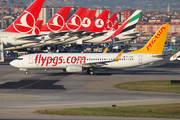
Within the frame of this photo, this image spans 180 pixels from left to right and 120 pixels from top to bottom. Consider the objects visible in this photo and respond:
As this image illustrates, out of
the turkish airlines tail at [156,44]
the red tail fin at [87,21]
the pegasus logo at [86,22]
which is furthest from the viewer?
the pegasus logo at [86,22]

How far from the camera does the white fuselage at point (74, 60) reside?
50.3 metres

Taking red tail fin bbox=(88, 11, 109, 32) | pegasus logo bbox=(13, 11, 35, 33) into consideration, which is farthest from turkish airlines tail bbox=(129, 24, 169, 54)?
red tail fin bbox=(88, 11, 109, 32)

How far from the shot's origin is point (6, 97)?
31.6 meters

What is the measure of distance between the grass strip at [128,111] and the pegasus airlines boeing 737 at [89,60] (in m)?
23.8

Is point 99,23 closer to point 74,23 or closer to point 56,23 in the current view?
point 74,23

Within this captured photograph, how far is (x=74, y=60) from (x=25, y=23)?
17728mm

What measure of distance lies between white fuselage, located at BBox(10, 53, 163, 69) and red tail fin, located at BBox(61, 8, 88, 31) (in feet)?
186

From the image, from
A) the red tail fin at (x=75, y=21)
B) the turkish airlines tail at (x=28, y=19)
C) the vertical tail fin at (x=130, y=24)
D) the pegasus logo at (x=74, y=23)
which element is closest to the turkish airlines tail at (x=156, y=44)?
the turkish airlines tail at (x=28, y=19)

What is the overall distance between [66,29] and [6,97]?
76674 mm

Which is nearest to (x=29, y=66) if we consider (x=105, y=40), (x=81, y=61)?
(x=81, y=61)

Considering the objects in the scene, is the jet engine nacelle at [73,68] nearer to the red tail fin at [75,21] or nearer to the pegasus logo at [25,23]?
the pegasus logo at [25,23]

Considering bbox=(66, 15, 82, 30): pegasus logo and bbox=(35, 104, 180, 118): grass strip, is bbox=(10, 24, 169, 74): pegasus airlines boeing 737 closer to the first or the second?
bbox=(35, 104, 180, 118): grass strip

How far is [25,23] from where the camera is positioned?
206 feet

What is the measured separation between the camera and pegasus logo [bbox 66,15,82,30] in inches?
4242
